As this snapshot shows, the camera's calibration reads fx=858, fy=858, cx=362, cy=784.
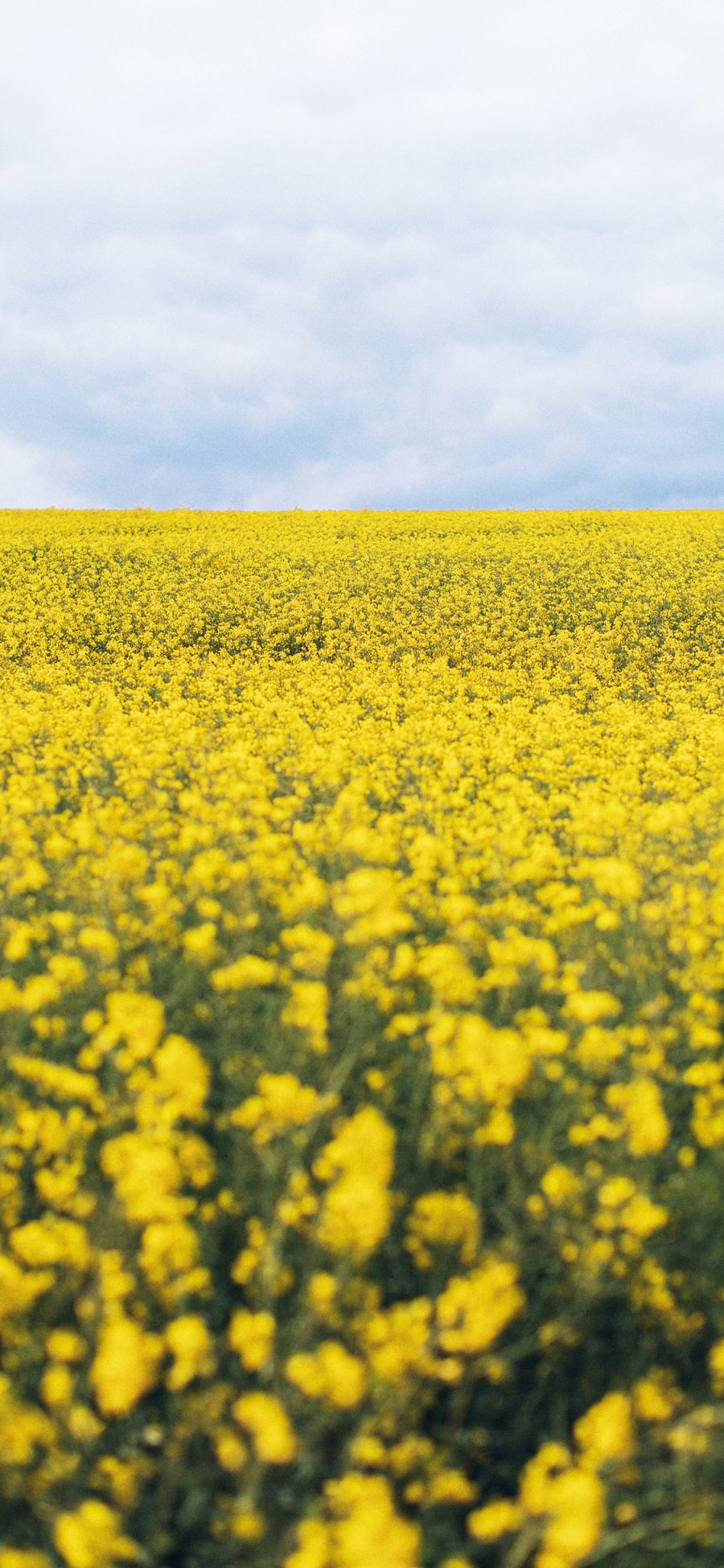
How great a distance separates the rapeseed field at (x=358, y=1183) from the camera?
2.72 m

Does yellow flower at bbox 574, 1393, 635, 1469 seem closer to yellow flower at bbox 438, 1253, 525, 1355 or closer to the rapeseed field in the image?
the rapeseed field

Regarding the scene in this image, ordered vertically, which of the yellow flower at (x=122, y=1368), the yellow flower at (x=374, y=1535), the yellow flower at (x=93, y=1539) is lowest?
the yellow flower at (x=93, y=1539)

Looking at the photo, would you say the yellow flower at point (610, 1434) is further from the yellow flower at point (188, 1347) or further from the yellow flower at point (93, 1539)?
the yellow flower at point (93, 1539)

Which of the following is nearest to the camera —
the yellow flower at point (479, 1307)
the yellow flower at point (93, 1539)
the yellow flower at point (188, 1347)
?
the yellow flower at point (93, 1539)

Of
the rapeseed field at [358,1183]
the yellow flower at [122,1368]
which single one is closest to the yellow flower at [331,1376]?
the rapeseed field at [358,1183]

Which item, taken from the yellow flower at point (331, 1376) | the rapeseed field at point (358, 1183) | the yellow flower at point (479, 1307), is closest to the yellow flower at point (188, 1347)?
the rapeseed field at point (358, 1183)

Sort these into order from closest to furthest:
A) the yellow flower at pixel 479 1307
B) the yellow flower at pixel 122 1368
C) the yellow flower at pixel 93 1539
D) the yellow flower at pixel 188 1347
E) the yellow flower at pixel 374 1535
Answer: the yellow flower at pixel 374 1535 < the yellow flower at pixel 93 1539 < the yellow flower at pixel 122 1368 < the yellow flower at pixel 188 1347 < the yellow flower at pixel 479 1307

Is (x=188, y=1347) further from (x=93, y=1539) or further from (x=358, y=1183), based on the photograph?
(x=358, y=1183)

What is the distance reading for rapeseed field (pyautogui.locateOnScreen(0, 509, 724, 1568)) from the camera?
8.93ft

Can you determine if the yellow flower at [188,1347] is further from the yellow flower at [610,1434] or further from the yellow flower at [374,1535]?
the yellow flower at [610,1434]

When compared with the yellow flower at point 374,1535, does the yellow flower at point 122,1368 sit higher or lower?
higher

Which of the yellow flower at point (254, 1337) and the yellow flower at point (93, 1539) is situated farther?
the yellow flower at point (254, 1337)

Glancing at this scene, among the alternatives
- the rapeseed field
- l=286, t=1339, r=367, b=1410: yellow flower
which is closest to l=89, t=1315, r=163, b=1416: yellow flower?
the rapeseed field

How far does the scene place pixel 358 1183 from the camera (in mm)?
2889
